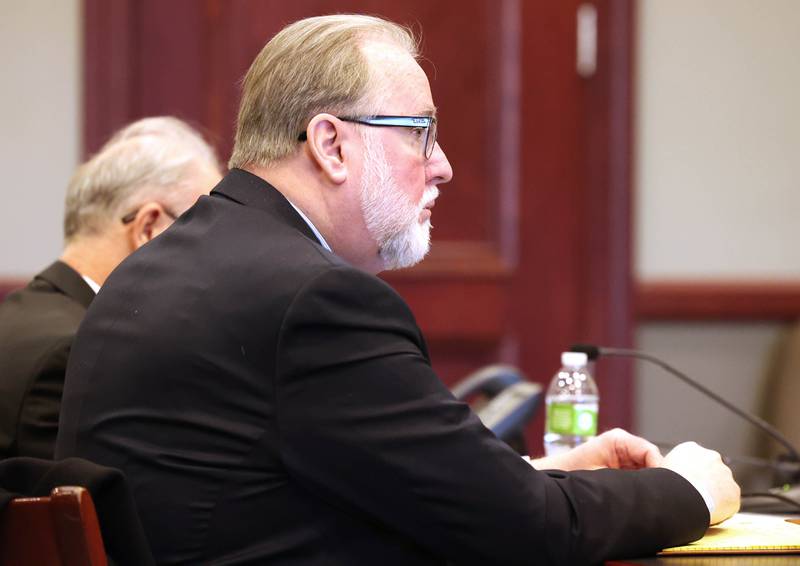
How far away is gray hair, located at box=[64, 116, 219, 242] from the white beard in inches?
31.8

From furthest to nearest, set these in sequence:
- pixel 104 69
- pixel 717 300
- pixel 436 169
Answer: pixel 717 300 → pixel 104 69 → pixel 436 169

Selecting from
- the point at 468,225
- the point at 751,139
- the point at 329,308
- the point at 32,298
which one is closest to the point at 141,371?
the point at 329,308

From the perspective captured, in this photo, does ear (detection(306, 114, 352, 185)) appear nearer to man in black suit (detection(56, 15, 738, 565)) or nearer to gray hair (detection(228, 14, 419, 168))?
gray hair (detection(228, 14, 419, 168))

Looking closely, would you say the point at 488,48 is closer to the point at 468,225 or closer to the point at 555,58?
the point at 555,58

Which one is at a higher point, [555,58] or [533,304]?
[555,58]

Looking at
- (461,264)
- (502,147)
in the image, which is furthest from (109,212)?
(502,147)

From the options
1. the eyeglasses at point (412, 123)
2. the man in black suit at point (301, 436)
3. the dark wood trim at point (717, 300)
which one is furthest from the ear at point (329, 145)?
the dark wood trim at point (717, 300)

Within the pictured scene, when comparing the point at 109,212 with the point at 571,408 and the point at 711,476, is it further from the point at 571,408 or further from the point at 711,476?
the point at 711,476

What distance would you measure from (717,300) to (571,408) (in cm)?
211

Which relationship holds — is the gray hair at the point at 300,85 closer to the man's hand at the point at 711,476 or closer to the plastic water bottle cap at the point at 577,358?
the man's hand at the point at 711,476

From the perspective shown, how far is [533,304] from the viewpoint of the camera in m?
4.31

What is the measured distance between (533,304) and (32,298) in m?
2.28

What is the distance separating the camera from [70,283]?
2.39 m

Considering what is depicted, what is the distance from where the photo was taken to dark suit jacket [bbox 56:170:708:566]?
57.0 inches
